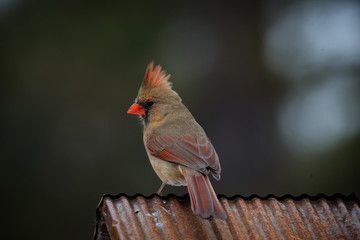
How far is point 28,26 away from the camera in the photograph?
9.43 m

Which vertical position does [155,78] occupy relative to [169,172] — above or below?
above

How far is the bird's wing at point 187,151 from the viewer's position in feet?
10.8

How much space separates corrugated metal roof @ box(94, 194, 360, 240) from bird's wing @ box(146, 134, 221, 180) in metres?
0.39

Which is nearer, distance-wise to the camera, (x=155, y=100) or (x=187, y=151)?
(x=187, y=151)

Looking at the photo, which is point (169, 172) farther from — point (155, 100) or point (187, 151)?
point (155, 100)

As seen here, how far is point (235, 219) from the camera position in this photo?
270cm

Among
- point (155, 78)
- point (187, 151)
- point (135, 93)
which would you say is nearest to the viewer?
point (187, 151)

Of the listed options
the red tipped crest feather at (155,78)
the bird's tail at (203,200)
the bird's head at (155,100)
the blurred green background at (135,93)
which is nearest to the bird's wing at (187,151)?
the bird's tail at (203,200)

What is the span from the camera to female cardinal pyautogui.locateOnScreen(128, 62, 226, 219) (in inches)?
112

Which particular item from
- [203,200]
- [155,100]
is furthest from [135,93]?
[203,200]

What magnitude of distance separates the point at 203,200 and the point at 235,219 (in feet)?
0.69

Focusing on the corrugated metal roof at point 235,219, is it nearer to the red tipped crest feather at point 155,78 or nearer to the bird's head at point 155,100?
the bird's head at point 155,100

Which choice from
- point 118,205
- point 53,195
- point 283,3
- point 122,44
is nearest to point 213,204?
point 118,205

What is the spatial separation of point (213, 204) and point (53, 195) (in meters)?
5.46
